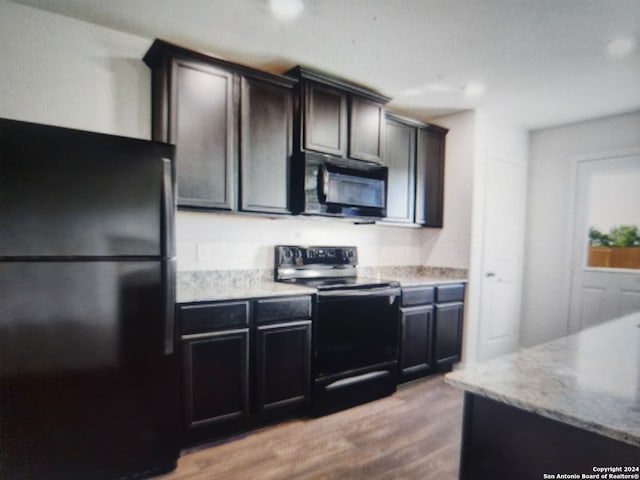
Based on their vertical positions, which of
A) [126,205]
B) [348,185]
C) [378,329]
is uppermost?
[348,185]

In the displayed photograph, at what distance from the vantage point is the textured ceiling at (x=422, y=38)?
2010mm

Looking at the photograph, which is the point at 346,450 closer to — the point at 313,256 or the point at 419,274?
the point at 313,256

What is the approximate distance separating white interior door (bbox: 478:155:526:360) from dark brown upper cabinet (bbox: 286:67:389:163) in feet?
4.81

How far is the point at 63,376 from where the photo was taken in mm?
1637

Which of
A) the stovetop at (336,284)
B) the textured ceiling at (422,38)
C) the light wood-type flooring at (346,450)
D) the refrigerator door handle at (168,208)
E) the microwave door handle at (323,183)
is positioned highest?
the textured ceiling at (422,38)

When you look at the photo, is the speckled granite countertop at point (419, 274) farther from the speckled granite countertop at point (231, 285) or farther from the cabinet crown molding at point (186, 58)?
the cabinet crown molding at point (186, 58)

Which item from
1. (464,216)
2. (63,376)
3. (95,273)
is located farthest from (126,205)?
(464,216)

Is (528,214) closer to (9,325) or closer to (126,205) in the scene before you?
(126,205)

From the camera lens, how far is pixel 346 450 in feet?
7.16

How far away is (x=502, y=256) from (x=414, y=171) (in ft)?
4.67

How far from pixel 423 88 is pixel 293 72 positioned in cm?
116

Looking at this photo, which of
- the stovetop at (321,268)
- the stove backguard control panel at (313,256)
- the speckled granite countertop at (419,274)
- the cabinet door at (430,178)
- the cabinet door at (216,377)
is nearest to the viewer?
the cabinet door at (216,377)

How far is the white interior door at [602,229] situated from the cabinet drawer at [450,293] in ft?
4.50

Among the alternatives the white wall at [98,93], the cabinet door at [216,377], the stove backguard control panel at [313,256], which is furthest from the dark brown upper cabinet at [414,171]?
the cabinet door at [216,377]
